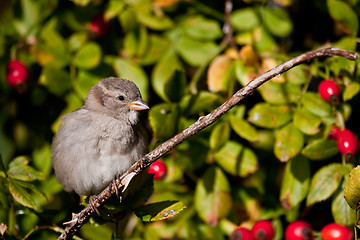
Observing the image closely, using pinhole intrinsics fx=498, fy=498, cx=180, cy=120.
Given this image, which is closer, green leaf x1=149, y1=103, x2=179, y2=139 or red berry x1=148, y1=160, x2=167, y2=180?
green leaf x1=149, y1=103, x2=179, y2=139

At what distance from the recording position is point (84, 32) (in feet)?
10.8

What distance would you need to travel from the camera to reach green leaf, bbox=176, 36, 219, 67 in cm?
304

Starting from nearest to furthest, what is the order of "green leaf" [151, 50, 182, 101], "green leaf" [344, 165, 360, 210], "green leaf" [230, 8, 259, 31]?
"green leaf" [344, 165, 360, 210] → "green leaf" [151, 50, 182, 101] → "green leaf" [230, 8, 259, 31]

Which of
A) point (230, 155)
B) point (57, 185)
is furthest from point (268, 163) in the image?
point (57, 185)

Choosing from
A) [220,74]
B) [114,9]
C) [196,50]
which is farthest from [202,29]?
[114,9]

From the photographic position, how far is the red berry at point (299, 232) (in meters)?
2.48

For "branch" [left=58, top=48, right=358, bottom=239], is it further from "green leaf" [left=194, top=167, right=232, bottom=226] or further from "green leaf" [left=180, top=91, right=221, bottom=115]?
"green leaf" [left=194, top=167, right=232, bottom=226]

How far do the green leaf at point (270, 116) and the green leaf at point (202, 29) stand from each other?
710 millimetres

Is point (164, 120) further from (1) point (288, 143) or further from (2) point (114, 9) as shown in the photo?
(2) point (114, 9)

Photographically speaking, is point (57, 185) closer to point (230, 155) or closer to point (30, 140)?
point (30, 140)

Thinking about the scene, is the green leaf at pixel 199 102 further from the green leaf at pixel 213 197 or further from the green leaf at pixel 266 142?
the green leaf at pixel 266 142

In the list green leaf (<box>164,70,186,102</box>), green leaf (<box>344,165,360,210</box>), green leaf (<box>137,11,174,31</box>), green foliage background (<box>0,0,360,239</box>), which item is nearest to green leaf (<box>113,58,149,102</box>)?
green foliage background (<box>0,0,360,239</box>)

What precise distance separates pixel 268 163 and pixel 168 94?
106cm

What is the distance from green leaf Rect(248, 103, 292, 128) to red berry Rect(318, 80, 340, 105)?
19 centimetres
